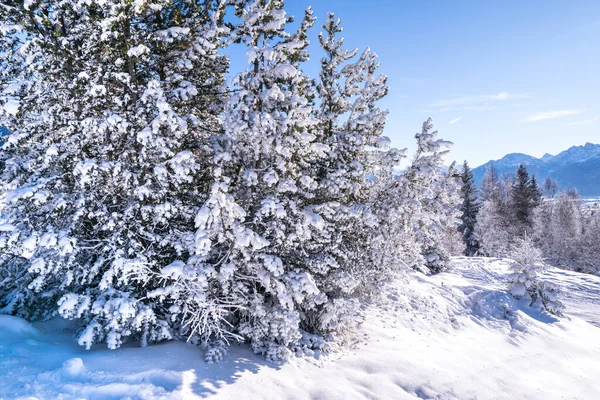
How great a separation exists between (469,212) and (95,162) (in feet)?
134

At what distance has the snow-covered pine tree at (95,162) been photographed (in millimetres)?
6812

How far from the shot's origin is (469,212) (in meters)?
38.8

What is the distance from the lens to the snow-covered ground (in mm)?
5934

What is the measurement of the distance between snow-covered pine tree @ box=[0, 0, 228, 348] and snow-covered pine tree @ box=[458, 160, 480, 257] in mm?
37853

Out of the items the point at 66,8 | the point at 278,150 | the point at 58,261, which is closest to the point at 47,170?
→ the point at 58,261

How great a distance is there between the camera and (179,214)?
8.09 meters

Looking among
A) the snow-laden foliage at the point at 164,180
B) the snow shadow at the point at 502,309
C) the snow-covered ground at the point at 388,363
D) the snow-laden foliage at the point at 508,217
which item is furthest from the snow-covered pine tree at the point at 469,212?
the snow-laden foliage at the point at 164,180

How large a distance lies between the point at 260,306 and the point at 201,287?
1.52 m

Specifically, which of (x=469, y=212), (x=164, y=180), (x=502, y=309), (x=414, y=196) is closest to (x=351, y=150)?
(x=414, y=196)

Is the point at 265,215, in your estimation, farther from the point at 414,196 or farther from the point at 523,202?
the point at 523,202

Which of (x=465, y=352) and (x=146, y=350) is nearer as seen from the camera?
(x=146, y=350)

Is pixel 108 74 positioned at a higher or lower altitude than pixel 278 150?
higher

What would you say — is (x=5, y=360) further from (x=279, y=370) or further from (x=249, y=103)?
(x=249, y=103)

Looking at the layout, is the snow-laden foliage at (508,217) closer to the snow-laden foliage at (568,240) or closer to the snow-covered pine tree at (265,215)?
the snow-laden foliage at (568,240)
